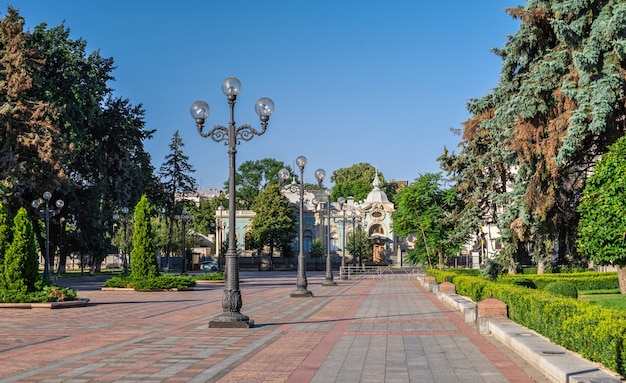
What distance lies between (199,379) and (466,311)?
9.05m

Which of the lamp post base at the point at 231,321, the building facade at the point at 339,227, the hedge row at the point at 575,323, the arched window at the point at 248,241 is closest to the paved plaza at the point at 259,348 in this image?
the lamp post base at the point at 231,321

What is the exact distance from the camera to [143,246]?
32.7 meters

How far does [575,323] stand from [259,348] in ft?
A: 17.6

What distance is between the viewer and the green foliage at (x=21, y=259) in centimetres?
2303

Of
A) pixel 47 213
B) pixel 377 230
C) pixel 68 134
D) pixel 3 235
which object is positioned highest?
pixel 68 134

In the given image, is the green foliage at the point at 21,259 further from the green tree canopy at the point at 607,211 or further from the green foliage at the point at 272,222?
the green foliage at the point at 272,222

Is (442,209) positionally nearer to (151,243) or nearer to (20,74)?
(151,243)

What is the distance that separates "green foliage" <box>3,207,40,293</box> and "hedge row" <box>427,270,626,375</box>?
15.6 metres

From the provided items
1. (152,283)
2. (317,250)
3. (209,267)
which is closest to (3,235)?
(152,283)

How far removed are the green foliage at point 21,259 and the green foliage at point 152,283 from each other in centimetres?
914

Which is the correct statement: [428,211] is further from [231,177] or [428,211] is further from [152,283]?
[231,177]

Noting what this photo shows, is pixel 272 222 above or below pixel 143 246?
above

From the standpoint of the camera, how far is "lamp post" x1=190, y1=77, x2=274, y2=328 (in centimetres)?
1595

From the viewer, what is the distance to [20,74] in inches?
1548
